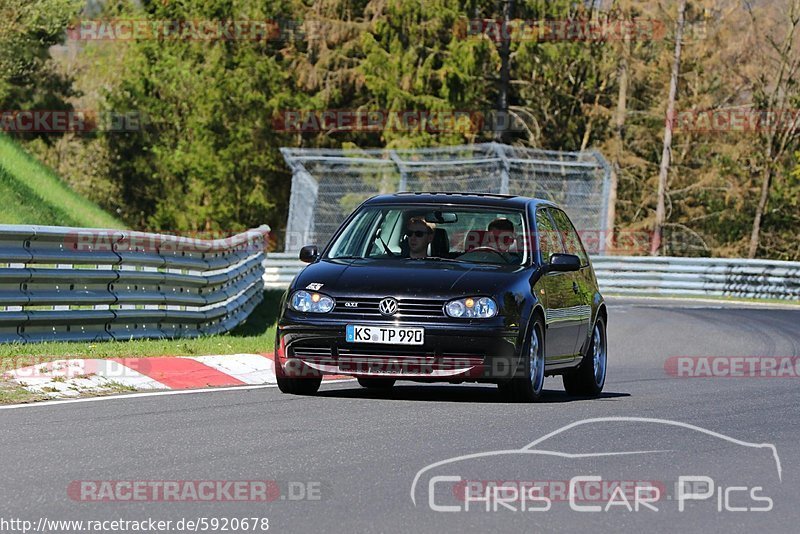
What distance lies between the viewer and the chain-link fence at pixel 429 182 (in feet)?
104

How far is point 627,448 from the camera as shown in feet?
29.1

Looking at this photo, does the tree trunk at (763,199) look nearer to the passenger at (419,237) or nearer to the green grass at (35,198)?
the green grass at (35,198)

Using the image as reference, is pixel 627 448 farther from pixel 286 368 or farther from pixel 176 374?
pixel 176 374

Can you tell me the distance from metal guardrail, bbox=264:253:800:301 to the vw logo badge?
2326cm

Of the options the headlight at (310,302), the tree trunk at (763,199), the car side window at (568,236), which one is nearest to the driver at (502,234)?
the car side window at (568,236)

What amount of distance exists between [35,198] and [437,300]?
15.7 metres

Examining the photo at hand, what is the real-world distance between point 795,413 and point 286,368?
12.2 feet

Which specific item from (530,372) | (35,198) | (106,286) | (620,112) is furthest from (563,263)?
(620,112)

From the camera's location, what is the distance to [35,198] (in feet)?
83.6

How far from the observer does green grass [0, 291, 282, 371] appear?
41.3 feet

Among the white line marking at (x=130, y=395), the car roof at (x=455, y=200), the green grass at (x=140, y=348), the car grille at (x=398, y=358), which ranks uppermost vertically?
the car roof at (x=455, y=200)

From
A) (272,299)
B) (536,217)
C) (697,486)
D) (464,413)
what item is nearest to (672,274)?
(272,299)

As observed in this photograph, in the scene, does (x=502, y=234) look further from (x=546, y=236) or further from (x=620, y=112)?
(x=620, y=112)

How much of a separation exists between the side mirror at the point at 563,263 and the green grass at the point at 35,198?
12.4m
